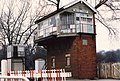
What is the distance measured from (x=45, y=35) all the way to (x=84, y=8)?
6.86 m

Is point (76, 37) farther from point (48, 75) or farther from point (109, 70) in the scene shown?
point (48, 75)

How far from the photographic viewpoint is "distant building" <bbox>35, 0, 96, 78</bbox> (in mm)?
31453

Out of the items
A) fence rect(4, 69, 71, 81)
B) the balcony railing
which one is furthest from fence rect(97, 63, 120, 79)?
fence rect(4, 69, 71, 81)

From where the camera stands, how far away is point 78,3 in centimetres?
3334

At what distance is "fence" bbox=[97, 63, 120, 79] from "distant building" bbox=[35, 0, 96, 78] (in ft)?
8.24

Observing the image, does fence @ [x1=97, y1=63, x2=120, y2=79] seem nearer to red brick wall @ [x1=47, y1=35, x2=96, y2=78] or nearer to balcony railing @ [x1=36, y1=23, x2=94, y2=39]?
red brick wall @ [x1=47, y1=35, x2=96, y2=78]

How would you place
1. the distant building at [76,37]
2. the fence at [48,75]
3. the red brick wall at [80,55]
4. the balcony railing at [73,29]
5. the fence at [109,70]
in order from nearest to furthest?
the fence at [48,75], the red brick wall at [80,55], the distant building at [76,37], the balcony railing at [73,29], the fence at [109,70]

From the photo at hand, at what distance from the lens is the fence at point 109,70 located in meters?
32.6

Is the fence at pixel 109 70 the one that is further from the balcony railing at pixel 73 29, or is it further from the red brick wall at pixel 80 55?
the balcony railing at pixel 73 29

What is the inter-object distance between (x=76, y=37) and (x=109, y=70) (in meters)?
6.27

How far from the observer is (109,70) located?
3362 centimetres

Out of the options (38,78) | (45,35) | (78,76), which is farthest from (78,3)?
(38,78)

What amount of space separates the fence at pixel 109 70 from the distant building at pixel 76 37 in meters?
2.51

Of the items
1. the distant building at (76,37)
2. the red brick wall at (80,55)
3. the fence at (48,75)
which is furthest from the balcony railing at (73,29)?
the fence at (48,75)
